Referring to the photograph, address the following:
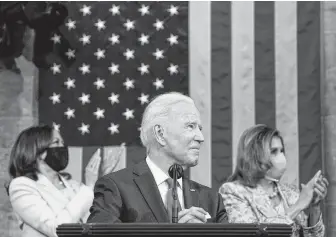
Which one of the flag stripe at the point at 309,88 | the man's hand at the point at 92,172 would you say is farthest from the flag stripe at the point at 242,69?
the man's hand at the point at 92,172

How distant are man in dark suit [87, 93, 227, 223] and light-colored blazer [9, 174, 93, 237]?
58.1 inches

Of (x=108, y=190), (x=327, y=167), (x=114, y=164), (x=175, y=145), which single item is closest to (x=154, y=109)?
(x=175, y=145)

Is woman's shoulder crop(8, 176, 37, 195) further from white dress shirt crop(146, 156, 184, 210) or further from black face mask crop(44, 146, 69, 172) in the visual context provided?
white dress shirt crop(146, 156, 184, 210)

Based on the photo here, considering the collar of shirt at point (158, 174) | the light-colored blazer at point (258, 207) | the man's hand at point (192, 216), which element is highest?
the collar of shirt at point (158, 174)

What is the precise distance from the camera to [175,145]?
3350mm

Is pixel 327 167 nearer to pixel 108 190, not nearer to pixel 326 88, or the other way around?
pixel 326 88

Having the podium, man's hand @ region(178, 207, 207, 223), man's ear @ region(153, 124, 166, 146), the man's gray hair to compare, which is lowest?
man's hand @ region(178, 207, 207, 223)

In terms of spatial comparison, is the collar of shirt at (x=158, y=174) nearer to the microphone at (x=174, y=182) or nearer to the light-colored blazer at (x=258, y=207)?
the microphone at (x=174, y=182)

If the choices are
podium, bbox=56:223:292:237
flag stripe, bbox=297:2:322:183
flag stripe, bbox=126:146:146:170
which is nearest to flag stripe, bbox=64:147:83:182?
flag stripe, bbox=126:146:146:170

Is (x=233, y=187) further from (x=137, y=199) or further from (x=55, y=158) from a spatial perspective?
(x=137, y=199)

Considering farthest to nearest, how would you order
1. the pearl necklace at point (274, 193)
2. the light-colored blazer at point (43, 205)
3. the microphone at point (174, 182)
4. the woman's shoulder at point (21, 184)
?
the pearl necklace at point (274, 193), the woman's shoulder at point (21, 184), the light-colored blazer at point (43, 205), the microphone at point (174, 182)

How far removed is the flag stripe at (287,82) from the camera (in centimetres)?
609

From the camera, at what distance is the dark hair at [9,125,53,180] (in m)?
4.98

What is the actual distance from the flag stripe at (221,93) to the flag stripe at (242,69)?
4 centimetres
